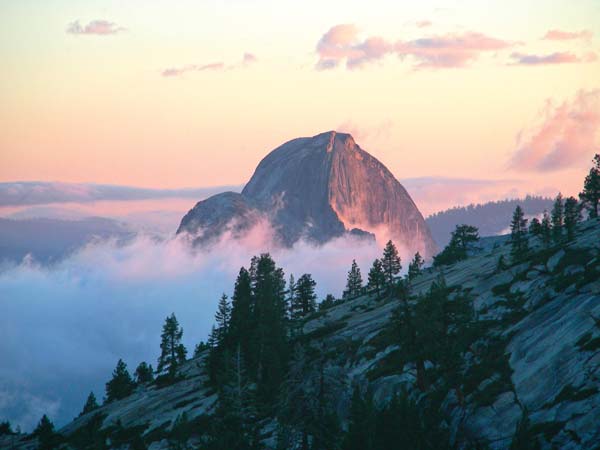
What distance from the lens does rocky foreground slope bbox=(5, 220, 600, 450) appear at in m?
52.2

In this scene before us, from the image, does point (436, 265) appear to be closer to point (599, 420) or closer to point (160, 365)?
point (160, 365)

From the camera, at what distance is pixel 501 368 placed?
61.7 m

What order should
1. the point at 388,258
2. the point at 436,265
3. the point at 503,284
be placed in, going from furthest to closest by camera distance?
the point at 436,265
the point at 388,258
the point at 503,284

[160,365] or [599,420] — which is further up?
[599,420]

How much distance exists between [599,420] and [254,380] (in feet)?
162

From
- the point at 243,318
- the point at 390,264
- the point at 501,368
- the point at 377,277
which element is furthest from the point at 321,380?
the point at 390,264

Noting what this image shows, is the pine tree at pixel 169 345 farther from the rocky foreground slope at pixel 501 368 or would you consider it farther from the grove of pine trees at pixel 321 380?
the grove of pine trees at pixel 321 380

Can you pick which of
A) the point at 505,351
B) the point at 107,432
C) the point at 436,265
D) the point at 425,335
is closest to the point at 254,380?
the point at 107,432

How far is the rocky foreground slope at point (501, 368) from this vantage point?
2055 inches

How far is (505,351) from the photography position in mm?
64812

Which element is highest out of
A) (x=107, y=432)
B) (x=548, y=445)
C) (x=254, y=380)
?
(x=548, y=445)

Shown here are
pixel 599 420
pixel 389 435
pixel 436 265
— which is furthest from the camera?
pixel 436 265

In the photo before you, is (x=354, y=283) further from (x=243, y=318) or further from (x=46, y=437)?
(x=46, y=437)

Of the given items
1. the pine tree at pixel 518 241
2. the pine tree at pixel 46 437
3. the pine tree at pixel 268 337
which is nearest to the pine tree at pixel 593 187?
the pine tree at pixel 518 241
